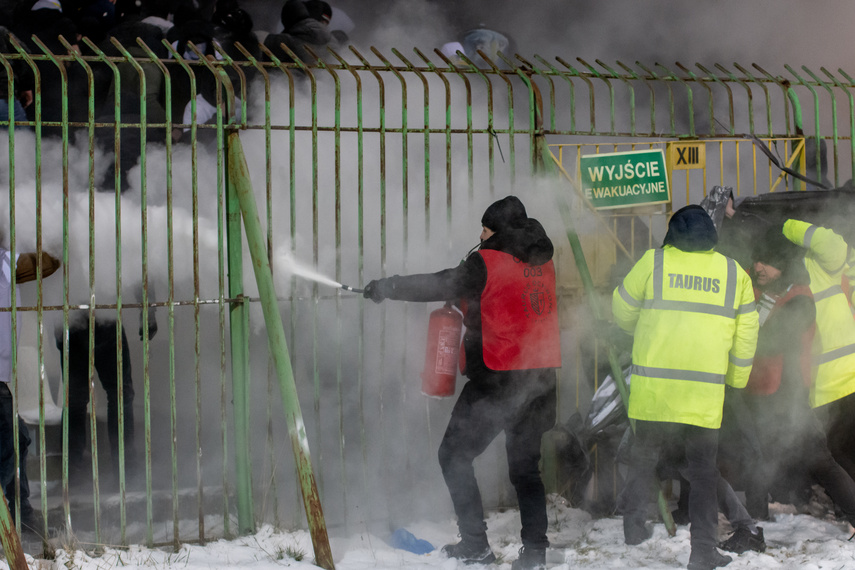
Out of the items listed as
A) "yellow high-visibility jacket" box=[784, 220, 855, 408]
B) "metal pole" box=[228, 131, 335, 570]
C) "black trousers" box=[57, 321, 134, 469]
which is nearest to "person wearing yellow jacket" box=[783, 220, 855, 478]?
"yellow high-visibility jacket" box=[784, 220, 855, 408]

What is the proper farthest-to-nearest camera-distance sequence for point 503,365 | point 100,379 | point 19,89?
1. point 19,89
2. point 100,379
3. point 503,365

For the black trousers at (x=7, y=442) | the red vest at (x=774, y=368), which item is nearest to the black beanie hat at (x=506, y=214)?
the red vest at (x=774, y=368)

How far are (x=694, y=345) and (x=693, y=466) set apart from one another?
23.0 inches

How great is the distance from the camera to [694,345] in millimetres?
3984

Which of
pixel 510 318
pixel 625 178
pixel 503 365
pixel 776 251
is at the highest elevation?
pixel 625 178

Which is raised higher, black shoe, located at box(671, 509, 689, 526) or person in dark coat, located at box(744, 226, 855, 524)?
person in dark coat, located at box(744, 226, 855, 524)

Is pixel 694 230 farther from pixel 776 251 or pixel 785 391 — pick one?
pixel 785 391

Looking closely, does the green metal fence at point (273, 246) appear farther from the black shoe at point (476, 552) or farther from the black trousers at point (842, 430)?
the black trousers at point (842, 430)

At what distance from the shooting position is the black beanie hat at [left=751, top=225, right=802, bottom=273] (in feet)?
15.0

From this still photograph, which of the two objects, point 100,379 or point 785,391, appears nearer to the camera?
point 785,391

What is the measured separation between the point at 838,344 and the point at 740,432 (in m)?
0.71

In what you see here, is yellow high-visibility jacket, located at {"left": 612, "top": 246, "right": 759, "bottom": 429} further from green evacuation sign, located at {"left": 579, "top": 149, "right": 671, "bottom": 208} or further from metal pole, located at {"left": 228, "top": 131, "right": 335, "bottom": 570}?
metal pole, located at {"left": 228, "top": 131, "right": 335, "bottom": 570}

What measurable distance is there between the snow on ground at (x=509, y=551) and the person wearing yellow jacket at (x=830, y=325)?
71 centimetres

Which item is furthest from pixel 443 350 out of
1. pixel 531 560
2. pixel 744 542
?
pixel 744 542
